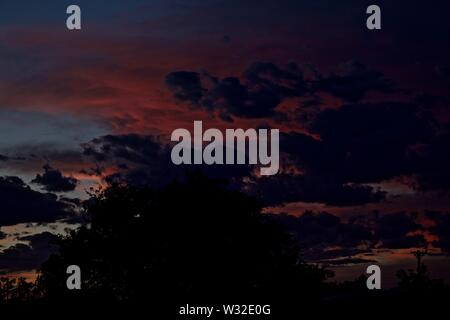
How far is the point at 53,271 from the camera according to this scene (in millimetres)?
54688

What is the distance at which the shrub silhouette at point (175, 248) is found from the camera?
168 feet

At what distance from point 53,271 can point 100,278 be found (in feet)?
11.0

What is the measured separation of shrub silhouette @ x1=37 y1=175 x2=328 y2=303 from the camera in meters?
51.1

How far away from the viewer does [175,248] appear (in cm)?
5178

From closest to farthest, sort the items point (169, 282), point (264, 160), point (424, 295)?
point (424, 295) < point (264, 160) < point (169, 282)

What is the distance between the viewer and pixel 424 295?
1167 inches
